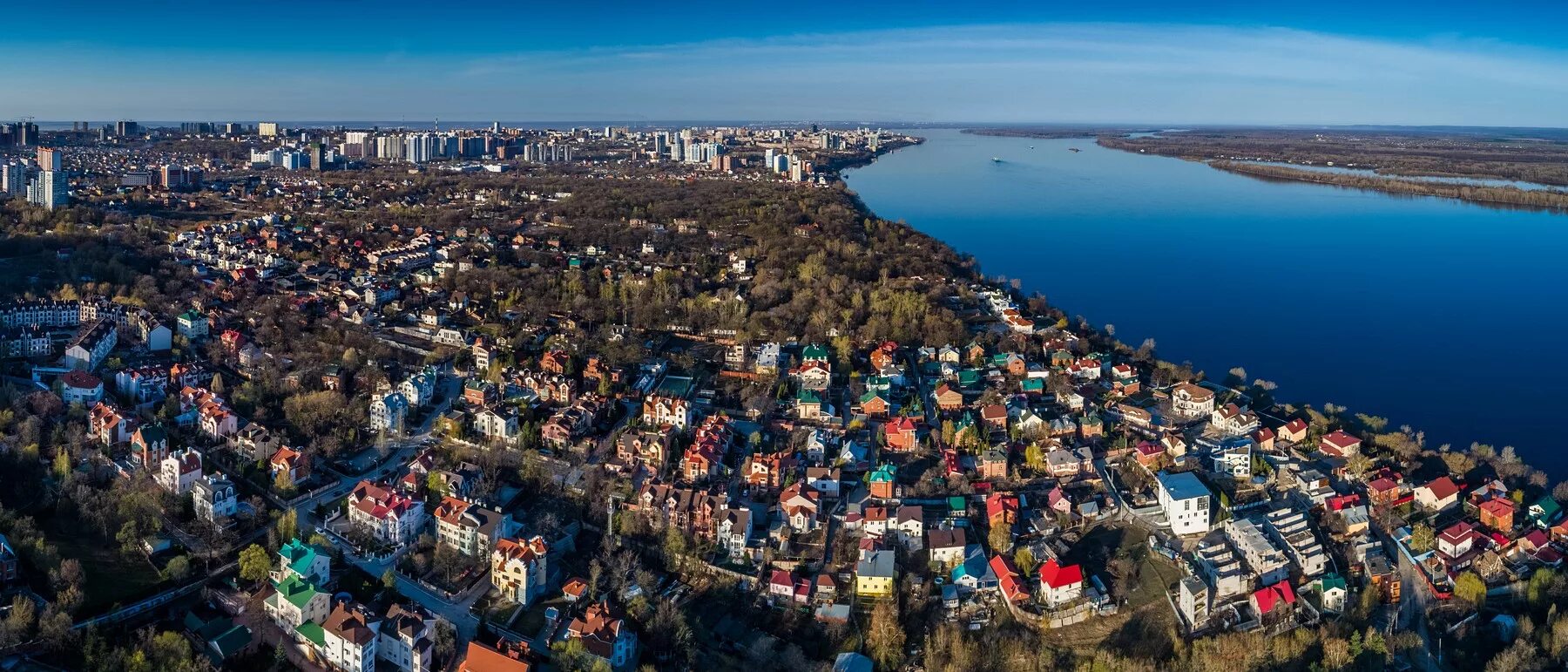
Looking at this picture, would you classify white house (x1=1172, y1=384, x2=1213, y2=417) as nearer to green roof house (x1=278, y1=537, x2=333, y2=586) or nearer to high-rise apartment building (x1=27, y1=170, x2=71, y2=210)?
green roof house (x1=278, y1=537, x2=333, y2=586)

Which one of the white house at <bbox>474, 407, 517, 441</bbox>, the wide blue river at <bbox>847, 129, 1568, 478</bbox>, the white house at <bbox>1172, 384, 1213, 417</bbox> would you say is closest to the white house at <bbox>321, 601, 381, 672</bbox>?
the white house at <bbox>474, 407, 517, 441</bbox>

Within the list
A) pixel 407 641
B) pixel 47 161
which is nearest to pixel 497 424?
pixel 407 641

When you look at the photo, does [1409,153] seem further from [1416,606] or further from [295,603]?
[295,603]

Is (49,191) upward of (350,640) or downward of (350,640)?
upward

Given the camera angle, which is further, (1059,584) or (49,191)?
(49,191)

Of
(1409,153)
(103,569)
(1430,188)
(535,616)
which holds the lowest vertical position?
(535,616)

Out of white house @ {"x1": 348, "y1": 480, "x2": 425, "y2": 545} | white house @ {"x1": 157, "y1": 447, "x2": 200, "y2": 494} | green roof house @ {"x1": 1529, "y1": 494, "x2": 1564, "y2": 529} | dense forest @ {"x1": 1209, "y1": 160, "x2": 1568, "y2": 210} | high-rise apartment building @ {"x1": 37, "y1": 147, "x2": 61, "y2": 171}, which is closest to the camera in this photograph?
white house @ {"x1": 348, "y1": 480, "x2": 425, "y2": 545}

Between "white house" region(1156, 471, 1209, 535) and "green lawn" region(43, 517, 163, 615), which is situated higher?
"white house" region(1156, 471, 1209, 535)

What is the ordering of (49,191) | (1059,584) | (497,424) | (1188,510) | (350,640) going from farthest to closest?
(49,191) < (497,424) < (1188,510) < (1059,584) < (350,640)

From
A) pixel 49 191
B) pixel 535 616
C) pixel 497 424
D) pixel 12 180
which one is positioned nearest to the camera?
pixel 535 616
